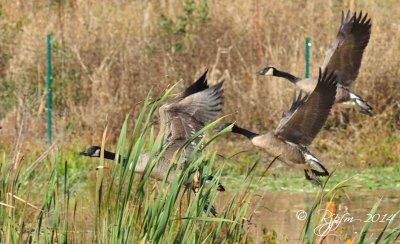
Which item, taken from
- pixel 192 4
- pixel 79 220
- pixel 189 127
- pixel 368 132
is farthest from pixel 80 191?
pixel 192 4

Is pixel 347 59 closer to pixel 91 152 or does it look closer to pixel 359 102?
pixel 359 102

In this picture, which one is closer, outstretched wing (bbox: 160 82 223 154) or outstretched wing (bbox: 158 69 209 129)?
outstretched wing (bbox: 160 82 223 154)

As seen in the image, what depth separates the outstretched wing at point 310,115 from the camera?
8031 millimetres

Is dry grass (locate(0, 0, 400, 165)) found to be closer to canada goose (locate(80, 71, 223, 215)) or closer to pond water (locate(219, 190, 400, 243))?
pond water (locate(219, 190, 400, 243))

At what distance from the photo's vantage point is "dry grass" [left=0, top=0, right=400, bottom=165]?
1362cm

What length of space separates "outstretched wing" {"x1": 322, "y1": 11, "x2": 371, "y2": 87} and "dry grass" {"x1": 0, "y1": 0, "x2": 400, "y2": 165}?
7.49ft

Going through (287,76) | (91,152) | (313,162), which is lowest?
(313,162)

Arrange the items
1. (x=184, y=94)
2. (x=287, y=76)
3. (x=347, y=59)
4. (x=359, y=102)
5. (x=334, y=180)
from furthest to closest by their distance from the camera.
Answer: (x=334, y=180) → (x=287, y=76) → (x=347, y=59) → (x=359, y=102) → (x=184, y=94)

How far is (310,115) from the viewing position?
326 inches

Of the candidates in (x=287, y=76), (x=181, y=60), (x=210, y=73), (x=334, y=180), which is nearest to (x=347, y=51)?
(x=287, y=76)

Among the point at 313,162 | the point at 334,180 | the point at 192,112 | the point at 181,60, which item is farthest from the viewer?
the point at 181,60

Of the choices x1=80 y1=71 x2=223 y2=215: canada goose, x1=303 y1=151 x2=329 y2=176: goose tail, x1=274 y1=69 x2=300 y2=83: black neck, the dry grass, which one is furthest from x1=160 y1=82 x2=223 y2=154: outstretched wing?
the dry grass

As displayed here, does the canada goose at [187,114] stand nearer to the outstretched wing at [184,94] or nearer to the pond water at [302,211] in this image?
the outstretched wing at [184,94]

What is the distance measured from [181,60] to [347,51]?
4.64m
